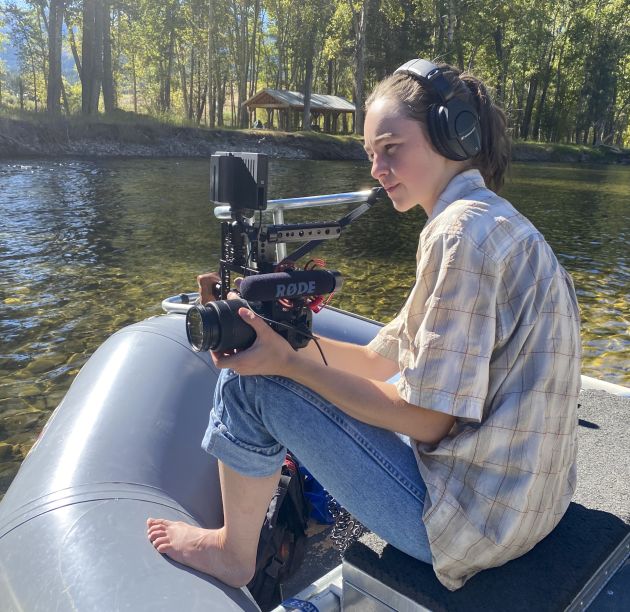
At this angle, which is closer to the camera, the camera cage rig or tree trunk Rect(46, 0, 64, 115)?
the camera cage rig

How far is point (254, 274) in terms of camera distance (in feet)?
5.03

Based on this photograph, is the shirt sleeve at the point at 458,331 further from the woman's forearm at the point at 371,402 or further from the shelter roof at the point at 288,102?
the shelter roof at the point at 288,102

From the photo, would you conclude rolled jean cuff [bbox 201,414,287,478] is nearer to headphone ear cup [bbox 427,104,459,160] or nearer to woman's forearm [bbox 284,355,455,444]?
woman's forearm [bbox 284,355,455,444]

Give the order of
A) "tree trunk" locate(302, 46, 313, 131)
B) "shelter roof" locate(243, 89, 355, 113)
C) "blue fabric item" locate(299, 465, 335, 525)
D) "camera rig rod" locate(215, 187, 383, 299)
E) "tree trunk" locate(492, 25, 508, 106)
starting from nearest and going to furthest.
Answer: "camera rig rod" locate(215, 187, 383, 299) < "blue fabric item" locate(299, 465, 335, 525) < "tree trunk" locate(302, 46, 313, 131) < "shelter roof" locate(243, 89, 355, 113) < "tree trunk" locate(492, 25, 508, 106)

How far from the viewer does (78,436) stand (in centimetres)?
202

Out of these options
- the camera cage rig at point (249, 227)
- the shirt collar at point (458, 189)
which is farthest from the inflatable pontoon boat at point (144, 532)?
the shirt collar at point (458, 189)

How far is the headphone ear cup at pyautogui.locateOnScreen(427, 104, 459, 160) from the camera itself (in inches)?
53.4

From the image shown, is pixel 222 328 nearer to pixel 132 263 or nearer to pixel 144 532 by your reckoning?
pixel 144 532

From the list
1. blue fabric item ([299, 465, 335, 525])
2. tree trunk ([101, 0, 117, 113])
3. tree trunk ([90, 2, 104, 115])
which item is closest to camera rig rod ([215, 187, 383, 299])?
blue fabric item ([299, 465, 335, 525])

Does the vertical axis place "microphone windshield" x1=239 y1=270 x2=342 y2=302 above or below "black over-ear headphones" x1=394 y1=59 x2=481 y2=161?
below

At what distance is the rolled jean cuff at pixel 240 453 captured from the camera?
4.92ft

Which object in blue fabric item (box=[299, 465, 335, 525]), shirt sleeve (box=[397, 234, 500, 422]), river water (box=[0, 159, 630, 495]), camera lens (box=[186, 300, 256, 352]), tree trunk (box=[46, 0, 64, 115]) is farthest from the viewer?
tree trunk (box=[46, 0, 64, 115])

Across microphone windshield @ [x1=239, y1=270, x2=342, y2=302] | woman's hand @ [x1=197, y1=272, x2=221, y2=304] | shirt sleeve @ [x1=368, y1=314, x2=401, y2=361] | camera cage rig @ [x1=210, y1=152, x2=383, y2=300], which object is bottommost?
shirt sleeve @ [x1=368, y1=314, x2=401, y2=361]

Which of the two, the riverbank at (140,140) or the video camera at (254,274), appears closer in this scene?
the video camera at (254,274)
